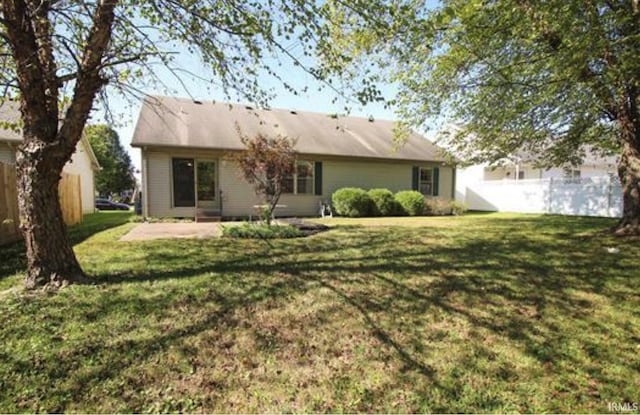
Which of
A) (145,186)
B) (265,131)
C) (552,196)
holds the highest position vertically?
(265,131)

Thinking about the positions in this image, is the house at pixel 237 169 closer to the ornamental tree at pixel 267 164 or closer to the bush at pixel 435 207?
the bush at pixel 435 207

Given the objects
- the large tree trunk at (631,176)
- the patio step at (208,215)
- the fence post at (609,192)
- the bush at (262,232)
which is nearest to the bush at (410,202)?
the fence post at (609,192)

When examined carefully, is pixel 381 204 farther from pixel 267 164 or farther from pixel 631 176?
pixel 631 176

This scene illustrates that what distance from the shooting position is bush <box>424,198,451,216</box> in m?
14.8

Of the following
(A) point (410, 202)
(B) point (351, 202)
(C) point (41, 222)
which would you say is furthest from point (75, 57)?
(A) point (410, 202)

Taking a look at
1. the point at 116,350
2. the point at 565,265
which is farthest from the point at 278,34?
the point at 565,265

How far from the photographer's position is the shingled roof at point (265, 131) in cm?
1221

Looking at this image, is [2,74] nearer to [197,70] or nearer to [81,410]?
[197,70]

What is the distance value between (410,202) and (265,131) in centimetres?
675

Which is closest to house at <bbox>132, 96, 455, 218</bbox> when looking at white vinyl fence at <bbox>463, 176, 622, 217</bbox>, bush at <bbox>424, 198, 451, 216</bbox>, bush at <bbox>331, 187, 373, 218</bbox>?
bush at <bbox>331, 187, 373, 218</bbox>

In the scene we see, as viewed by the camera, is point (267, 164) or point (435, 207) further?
point (435, 207)

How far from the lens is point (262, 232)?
26.5ft

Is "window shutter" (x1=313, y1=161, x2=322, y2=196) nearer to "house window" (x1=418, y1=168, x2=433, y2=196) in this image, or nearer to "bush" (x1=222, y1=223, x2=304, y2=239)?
"house window" (x1=418, y1=168, x2=433, y2=196)

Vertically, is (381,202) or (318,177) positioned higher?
(318,177)
